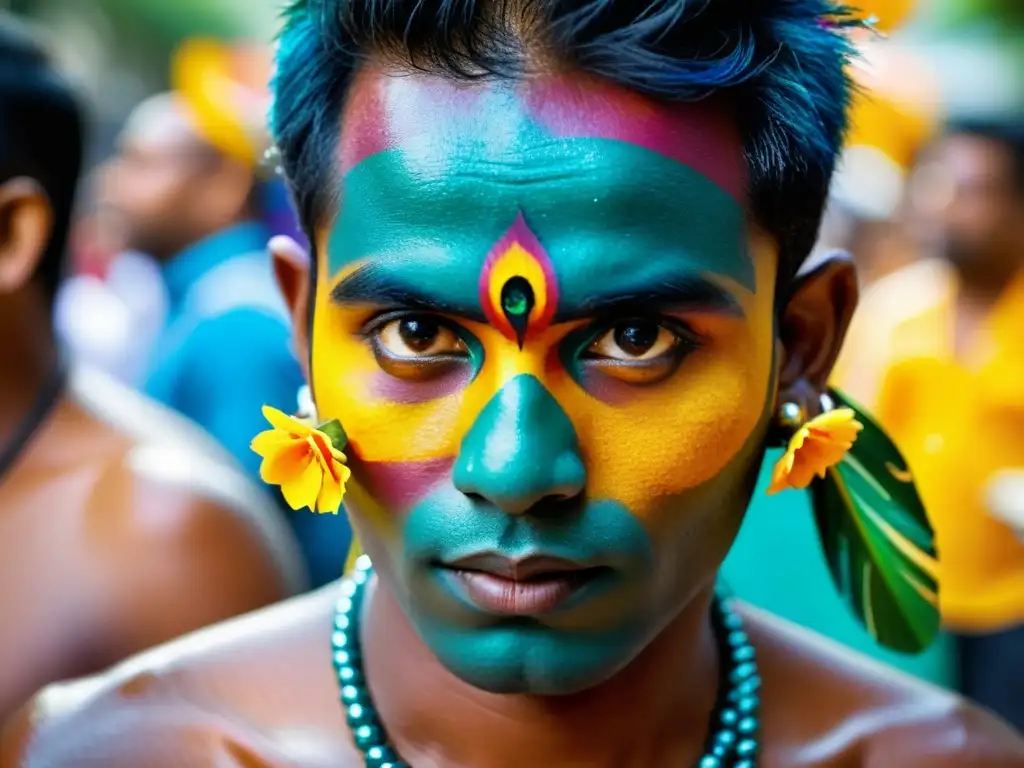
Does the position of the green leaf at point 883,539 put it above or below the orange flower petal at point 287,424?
below

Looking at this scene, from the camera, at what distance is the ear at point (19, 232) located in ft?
8.81

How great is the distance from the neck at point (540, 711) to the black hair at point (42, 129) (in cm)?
145

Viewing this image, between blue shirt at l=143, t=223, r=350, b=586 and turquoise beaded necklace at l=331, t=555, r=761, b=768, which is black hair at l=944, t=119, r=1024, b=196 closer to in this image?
blue shirt at l=143, t=223, r=350, b=586

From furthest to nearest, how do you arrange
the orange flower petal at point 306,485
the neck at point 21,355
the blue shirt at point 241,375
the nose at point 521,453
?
the blue shirt at point 241,375, the neck at point 21,355, the orange flower petal at point 306,485, the nose at point 521,453

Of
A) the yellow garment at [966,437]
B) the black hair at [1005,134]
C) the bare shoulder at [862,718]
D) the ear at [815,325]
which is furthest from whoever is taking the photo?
the black hair at [1005,134]

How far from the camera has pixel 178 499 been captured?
2412 mm

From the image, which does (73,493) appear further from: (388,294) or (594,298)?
(594,298)

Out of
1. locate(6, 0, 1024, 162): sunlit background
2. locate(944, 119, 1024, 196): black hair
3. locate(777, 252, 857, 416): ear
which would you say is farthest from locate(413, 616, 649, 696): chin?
locate(6, 0, 1024, 162): sunlit background

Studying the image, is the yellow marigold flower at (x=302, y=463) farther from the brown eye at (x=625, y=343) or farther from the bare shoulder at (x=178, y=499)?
the bare shoulder at (x=178, y=499)

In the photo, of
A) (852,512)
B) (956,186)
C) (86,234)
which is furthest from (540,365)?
(86,234)

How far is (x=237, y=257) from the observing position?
421cm

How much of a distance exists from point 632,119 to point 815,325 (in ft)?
1.50

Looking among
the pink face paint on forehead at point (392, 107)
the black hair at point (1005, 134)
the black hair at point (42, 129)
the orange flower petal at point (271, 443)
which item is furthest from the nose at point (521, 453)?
the black hair at point (1005, 134)

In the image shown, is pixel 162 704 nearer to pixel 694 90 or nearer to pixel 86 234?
pixel 694 90
